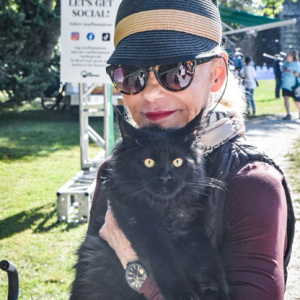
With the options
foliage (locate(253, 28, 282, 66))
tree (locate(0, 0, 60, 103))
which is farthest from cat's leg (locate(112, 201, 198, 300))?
foliage (locate(253, 28, 282, 66))

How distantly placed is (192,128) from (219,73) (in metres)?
0.26

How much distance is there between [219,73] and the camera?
1.82 meters

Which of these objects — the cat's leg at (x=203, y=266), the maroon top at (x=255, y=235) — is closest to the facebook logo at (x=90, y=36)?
the cat's leg at (x=203, y=266)

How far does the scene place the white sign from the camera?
6.54 metres

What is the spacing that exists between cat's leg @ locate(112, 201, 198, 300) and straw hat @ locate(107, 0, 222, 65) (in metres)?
0.59

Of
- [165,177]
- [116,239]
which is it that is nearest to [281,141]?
[165,177]

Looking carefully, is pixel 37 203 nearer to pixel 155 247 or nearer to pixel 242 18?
pixel 155 247

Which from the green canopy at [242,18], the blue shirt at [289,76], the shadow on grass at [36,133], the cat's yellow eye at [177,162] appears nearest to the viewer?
the cat's yellow eye at [177,162]

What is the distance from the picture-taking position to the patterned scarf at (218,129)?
168 cm

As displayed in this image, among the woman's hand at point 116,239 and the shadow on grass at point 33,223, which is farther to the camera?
the shadow on grass at point 33,223

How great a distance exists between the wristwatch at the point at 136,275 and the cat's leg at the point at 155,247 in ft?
0.08

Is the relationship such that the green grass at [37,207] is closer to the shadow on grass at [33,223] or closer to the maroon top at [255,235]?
the shadow on grass at [33,223]

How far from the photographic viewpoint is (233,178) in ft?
4.96

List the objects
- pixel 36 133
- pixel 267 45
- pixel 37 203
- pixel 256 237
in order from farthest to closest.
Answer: pixel 267 45 → pixel 36 133 → pixel 37 203 → pixel 256 237
